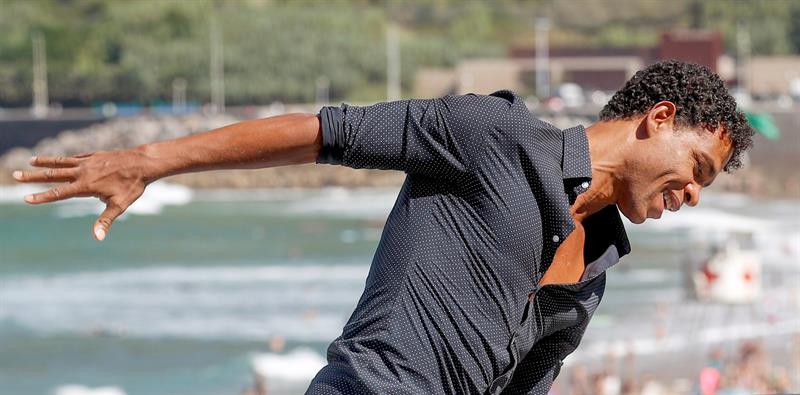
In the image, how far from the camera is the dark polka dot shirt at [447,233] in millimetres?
1753

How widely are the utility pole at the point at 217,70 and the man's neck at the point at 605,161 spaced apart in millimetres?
62902

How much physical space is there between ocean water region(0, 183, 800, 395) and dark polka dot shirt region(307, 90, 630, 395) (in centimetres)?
1467

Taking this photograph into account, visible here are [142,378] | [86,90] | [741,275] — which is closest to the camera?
[741,275]

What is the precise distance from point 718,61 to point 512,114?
202 feet

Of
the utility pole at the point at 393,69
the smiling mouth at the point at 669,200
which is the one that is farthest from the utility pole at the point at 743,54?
the smiling mouth at the point at 669,200

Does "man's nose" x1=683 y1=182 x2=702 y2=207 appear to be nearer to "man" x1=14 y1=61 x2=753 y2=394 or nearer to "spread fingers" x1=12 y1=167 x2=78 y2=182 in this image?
"man" x1=14 y1=61 x2=753 y2=394

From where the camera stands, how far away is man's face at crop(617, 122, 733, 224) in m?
1.85

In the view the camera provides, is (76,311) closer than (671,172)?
No

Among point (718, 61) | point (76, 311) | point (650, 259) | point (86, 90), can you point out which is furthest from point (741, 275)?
point (86, 90)

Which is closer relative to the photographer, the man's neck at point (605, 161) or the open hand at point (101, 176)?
the open hand at point (101, 176)

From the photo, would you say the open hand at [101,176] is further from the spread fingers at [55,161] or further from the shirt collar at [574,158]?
the shirt collar at [574,158]

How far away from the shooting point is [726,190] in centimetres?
4653

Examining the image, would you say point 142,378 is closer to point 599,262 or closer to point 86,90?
point 599,262

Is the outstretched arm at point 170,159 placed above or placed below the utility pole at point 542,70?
above
